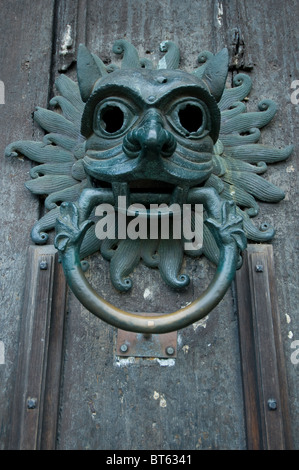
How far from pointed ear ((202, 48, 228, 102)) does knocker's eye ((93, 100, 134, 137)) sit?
149 mm

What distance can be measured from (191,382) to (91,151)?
0.41m

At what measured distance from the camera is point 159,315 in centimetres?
75

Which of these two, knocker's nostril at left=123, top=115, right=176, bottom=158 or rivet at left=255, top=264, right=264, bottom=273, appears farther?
rivet at left=255, top=264, right=264, bottom=273

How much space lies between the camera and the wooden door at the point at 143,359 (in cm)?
79

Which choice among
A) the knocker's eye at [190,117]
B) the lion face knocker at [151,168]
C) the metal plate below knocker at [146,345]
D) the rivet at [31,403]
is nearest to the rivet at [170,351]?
the metal plate below knocker at [146,345]

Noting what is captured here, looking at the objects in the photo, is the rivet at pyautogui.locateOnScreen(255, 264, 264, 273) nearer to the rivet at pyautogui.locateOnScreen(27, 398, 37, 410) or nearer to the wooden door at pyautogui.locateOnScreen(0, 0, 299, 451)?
the wooden door at pyautogui.locateOnScreen(0, 0, 299, 451)

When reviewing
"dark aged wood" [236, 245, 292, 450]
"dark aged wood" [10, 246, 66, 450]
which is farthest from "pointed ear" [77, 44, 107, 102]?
"dark aged wood" [236, 245, 292, 450]

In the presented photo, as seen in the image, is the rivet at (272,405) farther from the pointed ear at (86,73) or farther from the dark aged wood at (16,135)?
the pointed ear at (86,73)

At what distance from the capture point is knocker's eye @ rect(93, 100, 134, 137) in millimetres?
811

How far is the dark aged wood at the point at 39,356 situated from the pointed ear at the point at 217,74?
393mm

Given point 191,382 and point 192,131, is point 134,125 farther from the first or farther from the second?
point 191,382

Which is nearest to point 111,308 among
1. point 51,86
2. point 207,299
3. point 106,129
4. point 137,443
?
point 207,299

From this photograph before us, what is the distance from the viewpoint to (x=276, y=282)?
891 millimetres

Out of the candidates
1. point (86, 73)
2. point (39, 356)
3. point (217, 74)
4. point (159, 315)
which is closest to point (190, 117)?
point (217, 74)
